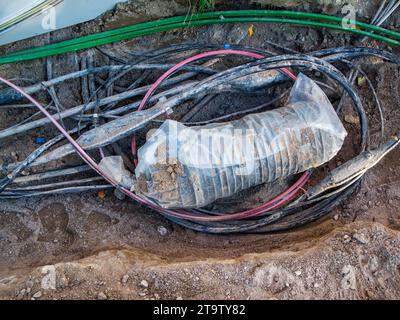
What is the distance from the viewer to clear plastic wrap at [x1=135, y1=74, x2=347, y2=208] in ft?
7.50

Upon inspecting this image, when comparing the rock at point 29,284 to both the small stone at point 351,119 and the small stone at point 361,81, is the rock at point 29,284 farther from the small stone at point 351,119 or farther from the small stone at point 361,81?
the small stone at point 361,81

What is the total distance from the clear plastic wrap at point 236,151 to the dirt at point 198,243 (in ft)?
1.02

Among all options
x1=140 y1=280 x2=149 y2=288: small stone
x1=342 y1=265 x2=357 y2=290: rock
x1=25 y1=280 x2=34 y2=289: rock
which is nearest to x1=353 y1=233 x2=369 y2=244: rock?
x1=342 y1=265 x2=357 y2=290: rock

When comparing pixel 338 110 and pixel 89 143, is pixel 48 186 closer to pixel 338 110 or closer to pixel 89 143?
pixel 89 143

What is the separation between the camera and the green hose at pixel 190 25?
8.39 feet

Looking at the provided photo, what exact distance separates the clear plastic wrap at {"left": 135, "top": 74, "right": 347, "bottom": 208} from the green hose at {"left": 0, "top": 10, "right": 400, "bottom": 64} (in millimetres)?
421

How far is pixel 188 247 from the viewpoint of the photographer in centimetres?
255

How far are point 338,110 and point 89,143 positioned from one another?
1.53 metres

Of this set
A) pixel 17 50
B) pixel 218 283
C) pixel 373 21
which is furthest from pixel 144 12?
pixel 218 283

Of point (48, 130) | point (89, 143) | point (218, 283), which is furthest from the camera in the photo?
point (48, 130)

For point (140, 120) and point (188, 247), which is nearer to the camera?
point (140, 120)

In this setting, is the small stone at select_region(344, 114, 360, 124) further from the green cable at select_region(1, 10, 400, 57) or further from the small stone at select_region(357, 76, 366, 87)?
the green cable at select_region(1, 10, 400, 57)

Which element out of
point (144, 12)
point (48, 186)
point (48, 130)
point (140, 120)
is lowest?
point (48, 186)

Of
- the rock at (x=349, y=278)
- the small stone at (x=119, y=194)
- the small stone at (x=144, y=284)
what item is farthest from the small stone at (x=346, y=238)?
the small stone at (x=119, y=194)
